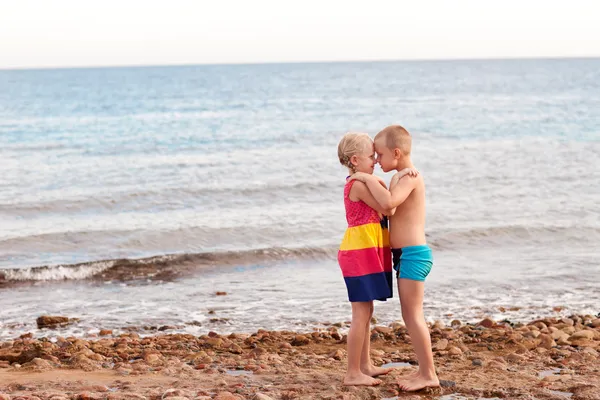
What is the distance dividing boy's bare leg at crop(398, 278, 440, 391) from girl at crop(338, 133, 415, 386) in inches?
5.1

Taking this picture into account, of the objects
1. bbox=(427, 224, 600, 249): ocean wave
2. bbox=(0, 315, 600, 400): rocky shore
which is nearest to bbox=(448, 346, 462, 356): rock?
bbox=(0, 315, 600, 400): rocky shore

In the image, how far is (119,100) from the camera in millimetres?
65188

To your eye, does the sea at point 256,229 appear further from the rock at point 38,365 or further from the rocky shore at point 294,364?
the rock at point 38,365

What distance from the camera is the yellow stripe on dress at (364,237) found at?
16.5 feet

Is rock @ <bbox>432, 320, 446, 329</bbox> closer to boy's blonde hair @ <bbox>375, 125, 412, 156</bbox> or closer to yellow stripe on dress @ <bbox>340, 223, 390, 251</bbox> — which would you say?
yellow stripe on dress @ <bbox>340, 223, 390, 251</bbox>

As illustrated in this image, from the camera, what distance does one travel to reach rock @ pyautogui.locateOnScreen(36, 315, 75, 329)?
8523 mm

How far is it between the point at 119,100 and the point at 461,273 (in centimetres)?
5809

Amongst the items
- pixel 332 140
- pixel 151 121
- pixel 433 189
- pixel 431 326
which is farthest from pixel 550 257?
pixel 151 121

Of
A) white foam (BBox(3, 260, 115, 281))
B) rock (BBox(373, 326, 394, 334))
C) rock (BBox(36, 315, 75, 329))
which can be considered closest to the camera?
rock (BBox(373, 326, 394, 334))

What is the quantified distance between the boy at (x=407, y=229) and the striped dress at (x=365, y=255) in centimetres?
11

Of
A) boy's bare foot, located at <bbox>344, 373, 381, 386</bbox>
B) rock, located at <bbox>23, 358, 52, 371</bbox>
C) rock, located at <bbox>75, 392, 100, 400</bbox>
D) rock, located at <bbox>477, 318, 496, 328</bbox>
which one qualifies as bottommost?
rock, located at <bbox>477, 318, 496, 328</bbox>

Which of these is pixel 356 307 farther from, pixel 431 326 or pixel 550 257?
pixel 550 257

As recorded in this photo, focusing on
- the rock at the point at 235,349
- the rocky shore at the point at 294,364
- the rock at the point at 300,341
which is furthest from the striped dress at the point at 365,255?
the rock at the point at 300,341

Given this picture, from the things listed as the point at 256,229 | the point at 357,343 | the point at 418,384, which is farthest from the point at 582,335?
the point at 256,229
